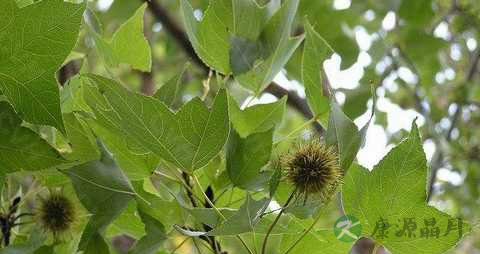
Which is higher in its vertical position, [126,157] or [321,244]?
[126,157]

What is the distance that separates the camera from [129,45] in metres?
1.09

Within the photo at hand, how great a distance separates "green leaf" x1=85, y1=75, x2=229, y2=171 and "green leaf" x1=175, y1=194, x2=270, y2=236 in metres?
0.10

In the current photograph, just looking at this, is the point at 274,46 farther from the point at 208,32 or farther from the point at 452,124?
the point at 452,124

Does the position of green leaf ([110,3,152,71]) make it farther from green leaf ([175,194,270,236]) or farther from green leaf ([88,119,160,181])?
green leaf ([175,194,270,236])

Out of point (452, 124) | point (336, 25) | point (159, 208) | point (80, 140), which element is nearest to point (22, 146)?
point (80, 140)

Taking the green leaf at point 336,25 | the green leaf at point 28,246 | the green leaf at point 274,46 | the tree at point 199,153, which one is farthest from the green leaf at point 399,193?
the green leaf at point 336,25

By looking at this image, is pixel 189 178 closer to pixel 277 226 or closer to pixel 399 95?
pixel 277 226

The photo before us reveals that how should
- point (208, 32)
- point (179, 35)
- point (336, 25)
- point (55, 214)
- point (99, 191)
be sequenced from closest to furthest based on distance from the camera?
point (99, 191) < point (208, 32) < point (55, 214) < point (336, 25) < point (179, 35)

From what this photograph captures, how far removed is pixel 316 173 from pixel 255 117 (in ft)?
0.45

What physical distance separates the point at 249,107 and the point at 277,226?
0.20 m

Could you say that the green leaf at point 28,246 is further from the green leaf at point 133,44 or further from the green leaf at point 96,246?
the green leaf at point 133,44

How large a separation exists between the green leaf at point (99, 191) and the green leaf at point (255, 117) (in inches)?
7.1

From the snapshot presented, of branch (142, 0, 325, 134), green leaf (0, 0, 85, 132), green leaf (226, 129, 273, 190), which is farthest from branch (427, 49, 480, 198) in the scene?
green leaf (0, 0, 85, 132)
